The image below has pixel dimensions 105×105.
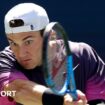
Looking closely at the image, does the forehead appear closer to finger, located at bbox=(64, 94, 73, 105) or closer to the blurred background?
finger, located at bbox=(64, 94, 73, 105)

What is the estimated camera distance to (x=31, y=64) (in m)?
2.54

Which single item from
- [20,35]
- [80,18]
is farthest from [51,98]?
[80,18]

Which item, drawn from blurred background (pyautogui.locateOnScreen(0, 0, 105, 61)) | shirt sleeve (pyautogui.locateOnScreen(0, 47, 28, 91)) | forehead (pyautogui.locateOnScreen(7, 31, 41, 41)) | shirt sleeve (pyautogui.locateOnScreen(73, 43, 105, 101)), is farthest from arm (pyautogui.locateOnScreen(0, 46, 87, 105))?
blurred background (pyautogui.locateOnScreen(0, 0, 105, 61))

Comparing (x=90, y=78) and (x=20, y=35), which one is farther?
(x=90, y=78)

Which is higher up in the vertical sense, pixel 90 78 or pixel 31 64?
pixel 31 64

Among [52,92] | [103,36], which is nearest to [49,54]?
[52,92]

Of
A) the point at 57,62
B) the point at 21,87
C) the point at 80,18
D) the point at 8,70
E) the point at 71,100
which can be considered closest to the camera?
the point at 71,100

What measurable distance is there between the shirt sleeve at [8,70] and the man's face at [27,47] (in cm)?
5

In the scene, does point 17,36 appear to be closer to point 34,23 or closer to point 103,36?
point 34,23

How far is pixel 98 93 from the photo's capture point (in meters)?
2.63

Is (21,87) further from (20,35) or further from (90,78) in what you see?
(90,78)

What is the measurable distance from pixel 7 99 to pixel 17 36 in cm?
30

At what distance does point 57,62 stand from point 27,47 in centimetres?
21

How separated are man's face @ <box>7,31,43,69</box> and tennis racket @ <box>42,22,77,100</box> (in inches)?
7.2
